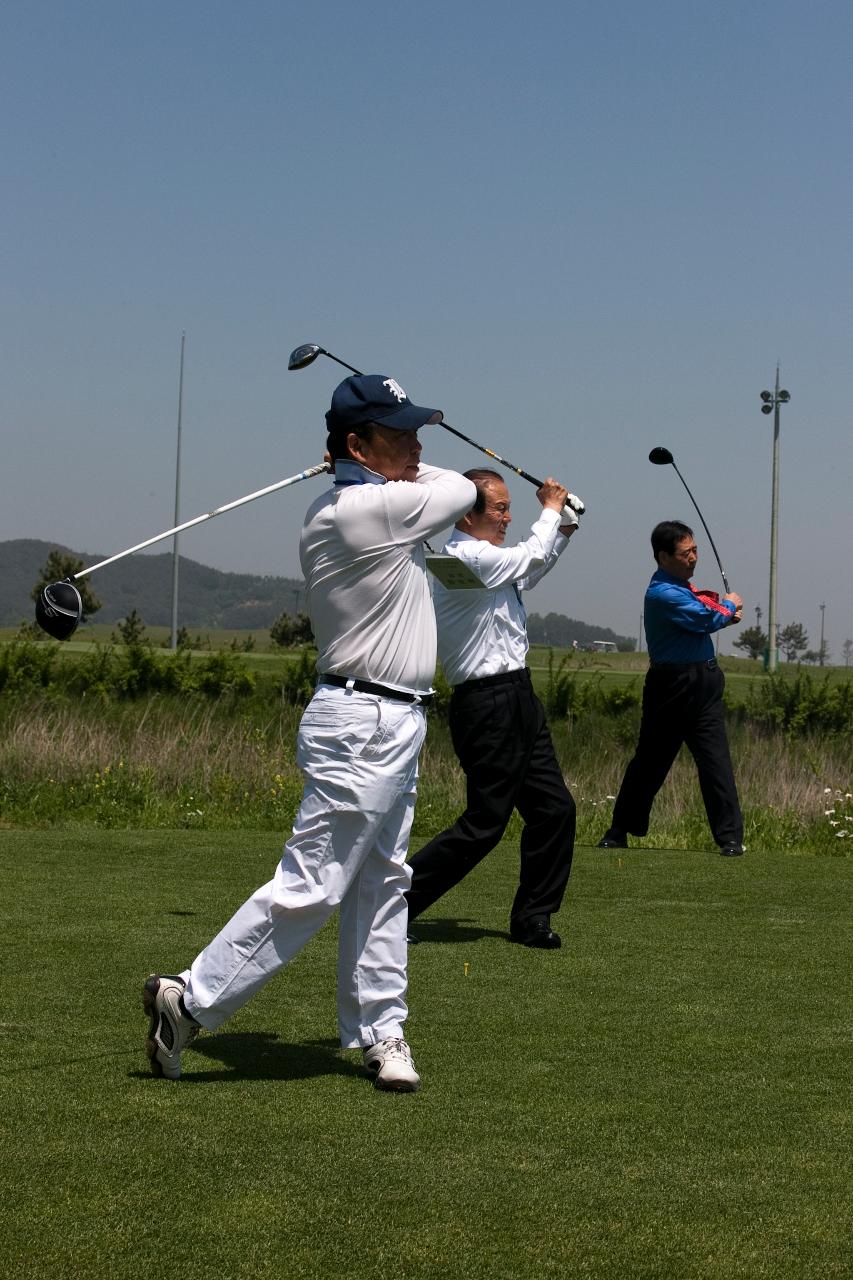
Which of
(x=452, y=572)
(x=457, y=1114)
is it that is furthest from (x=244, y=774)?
(x=457, y=1114)

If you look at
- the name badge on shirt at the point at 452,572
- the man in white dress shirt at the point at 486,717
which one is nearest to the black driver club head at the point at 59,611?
the name badge on shirt at the point at 452,572

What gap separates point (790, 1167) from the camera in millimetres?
3871

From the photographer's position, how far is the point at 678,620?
34.6ft

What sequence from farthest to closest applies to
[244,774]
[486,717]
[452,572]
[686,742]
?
[244,774]
[686,742]
[486,717]
[452,572]

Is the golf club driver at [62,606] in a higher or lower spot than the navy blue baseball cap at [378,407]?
lower

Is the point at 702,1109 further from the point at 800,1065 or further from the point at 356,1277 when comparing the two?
the point at 356,1277

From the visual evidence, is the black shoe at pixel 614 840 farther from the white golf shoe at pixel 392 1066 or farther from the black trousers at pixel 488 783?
the white golf shoe at pixel 392 1066

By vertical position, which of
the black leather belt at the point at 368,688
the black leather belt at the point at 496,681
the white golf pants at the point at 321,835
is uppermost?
the black leather belt at the point at 496,681

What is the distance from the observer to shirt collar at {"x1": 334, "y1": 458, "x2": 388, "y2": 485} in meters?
→ 4.79

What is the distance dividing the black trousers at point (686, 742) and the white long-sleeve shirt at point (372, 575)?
603cm

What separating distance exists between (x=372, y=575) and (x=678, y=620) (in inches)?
241

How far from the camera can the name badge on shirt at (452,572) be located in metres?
5.91

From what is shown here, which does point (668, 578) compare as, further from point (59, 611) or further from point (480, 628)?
point (59, 611)

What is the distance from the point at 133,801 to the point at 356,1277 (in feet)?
31.2
